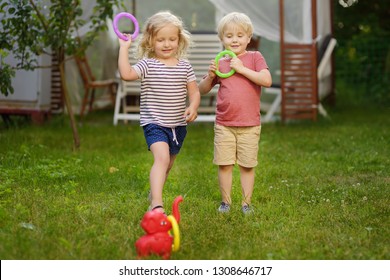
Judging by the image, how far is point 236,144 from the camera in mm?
A: 3973

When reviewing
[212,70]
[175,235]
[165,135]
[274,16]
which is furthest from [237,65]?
[274,16]

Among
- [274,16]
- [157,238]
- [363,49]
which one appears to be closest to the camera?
[157,238]

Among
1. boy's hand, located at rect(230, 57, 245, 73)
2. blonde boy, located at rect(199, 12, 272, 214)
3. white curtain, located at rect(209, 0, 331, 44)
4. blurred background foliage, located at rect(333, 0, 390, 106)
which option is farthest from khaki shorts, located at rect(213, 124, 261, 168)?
blurred background foliage, located at rect(333, 0, 390, 106)

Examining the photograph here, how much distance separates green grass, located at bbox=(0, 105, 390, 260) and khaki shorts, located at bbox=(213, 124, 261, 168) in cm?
26

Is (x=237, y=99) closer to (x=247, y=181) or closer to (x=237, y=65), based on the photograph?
(x=237, y=65)

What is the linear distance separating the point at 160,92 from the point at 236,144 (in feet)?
1.83

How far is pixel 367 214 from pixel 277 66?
5.82 meters

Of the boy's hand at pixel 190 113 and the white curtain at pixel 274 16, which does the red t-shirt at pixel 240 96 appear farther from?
the white curtain at pixel 274 16

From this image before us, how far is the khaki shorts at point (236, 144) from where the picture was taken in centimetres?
394

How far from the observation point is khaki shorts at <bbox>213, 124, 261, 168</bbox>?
12.9ft

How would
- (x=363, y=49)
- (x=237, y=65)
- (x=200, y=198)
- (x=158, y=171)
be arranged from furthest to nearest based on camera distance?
(x=363, y=49)
(x=200, y=198)
(x=237, y=65)
(x=158, y=171)

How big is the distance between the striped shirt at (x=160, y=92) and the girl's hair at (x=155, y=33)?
76 mm

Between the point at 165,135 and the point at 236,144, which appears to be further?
the point at 236,144

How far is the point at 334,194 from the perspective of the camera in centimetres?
428
